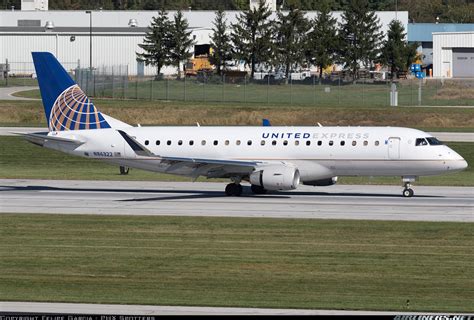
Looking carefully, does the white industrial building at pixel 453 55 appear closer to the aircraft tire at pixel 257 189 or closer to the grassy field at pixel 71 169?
the grassy field at pixel 71 169

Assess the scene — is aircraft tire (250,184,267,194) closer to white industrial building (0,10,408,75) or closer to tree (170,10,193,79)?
tree (170,10,193,79)

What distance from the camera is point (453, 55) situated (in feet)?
474

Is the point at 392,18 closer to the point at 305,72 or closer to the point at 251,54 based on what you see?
the point at 305,72

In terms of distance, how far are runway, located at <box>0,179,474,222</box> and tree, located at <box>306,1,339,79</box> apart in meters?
76.6

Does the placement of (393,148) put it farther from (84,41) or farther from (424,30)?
(424,30)

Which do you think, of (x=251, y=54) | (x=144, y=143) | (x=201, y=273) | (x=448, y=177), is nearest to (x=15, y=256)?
(x=201, y=273)

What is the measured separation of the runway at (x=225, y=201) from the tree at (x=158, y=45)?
265 feet

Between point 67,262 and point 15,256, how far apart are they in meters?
1.85

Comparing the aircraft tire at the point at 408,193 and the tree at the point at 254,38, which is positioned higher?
the tree at the point at 254,38

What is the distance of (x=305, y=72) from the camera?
135 meters

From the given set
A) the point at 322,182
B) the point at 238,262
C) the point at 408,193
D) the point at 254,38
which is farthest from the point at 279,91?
the point at 238,262

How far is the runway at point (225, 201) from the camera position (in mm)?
38719

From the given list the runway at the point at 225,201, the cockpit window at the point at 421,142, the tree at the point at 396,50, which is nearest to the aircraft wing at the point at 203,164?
the runway at the point at 225,201

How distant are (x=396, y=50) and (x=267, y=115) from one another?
51.1 m
